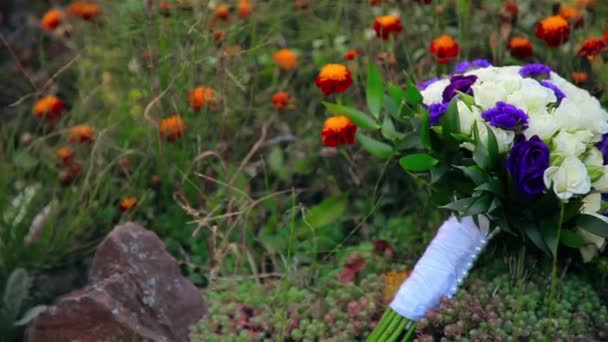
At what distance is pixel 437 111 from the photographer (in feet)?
6.38

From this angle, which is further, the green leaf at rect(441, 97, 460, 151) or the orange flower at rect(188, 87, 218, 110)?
the orange flower at rect(188, 87, 218, 110)

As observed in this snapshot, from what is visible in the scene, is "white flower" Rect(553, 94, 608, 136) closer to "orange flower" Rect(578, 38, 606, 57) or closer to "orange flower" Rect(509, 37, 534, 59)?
"orange flower" Rect(578, 38, 606, 57)

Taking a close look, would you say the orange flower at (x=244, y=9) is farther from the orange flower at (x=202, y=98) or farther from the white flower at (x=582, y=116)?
the white flower at (x=582, y=116)

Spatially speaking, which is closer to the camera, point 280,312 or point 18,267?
point 280,312

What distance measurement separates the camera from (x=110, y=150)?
2803 mm

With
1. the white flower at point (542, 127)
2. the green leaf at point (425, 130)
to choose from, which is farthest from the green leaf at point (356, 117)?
the white flower at point (542, 127)

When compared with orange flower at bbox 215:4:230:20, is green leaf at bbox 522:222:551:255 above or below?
below

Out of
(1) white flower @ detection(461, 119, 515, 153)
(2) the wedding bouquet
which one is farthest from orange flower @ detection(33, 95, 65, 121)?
(1) white flower @ detection(461, 119, 515, 153)

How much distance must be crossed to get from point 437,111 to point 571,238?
421mm

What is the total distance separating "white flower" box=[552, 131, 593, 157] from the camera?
1.85 metres

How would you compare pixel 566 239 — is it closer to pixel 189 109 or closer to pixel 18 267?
pixel 189 109

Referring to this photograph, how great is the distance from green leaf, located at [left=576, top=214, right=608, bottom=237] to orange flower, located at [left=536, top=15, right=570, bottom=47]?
582 mm

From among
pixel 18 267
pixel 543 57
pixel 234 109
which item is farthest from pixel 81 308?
pixel 543 57

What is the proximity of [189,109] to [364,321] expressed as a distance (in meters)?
0.99
